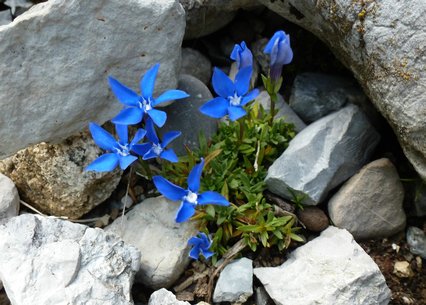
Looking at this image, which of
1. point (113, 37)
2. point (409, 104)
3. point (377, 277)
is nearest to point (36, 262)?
point (113, 37)

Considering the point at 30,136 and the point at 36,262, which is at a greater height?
the point at 30,136

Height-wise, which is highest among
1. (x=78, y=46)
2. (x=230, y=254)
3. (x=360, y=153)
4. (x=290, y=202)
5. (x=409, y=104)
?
(x=409, y=104)

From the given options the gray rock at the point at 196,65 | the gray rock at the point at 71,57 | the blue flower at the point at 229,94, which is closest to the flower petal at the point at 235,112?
the blue flower at the point at 229,94

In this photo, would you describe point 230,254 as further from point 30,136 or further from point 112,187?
point 30,136

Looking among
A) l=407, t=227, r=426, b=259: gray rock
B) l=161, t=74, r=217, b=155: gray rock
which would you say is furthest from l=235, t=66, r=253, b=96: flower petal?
l=407, t=227, r=426, b=259: gray rock

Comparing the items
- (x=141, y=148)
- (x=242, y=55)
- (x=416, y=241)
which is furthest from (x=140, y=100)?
(x=416, y=241)

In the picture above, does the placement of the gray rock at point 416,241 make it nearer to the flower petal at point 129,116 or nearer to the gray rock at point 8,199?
the flower petal at point 129,116
